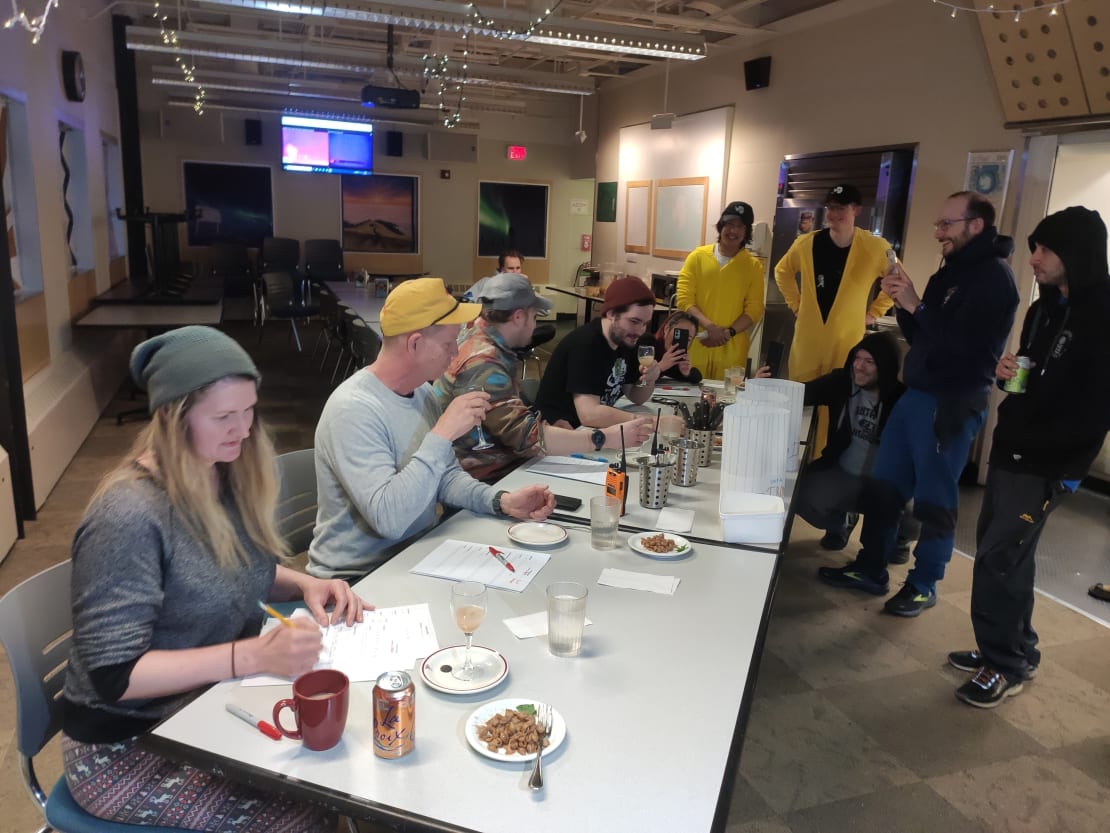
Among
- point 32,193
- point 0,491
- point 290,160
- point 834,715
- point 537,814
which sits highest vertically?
point 290,160

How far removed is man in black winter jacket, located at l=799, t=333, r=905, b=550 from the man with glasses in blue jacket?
108mm

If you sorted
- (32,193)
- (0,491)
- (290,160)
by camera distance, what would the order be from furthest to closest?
(290,160), (32,193), (0,491)

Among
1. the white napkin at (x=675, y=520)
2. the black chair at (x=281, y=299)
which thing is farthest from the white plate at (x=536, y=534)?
the black chair at (x=281, y=299)

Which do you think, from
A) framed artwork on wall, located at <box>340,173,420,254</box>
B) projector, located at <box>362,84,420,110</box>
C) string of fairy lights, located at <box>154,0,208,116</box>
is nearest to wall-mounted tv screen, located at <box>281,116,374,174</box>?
framed artwork on wall, located at <box>340,173,420,254</box>

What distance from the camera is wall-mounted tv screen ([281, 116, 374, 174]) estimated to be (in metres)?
10.9

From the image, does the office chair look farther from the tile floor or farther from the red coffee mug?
the tile floor

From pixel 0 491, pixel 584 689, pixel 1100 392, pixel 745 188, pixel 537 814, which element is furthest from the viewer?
pixel 745 188

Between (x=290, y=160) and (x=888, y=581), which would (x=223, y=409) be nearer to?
(x=888, y=581)

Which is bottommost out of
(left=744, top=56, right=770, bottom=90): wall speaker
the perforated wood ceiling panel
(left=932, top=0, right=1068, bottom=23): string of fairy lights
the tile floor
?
the tile floor

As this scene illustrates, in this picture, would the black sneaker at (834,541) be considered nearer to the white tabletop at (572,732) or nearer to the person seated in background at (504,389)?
the person seated in background at (504,389)

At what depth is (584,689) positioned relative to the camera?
55.2 inches

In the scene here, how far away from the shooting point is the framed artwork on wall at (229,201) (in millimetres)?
11242

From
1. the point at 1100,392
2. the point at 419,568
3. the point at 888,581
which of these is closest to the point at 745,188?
the point at 888,581

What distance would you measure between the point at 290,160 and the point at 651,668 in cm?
1108
